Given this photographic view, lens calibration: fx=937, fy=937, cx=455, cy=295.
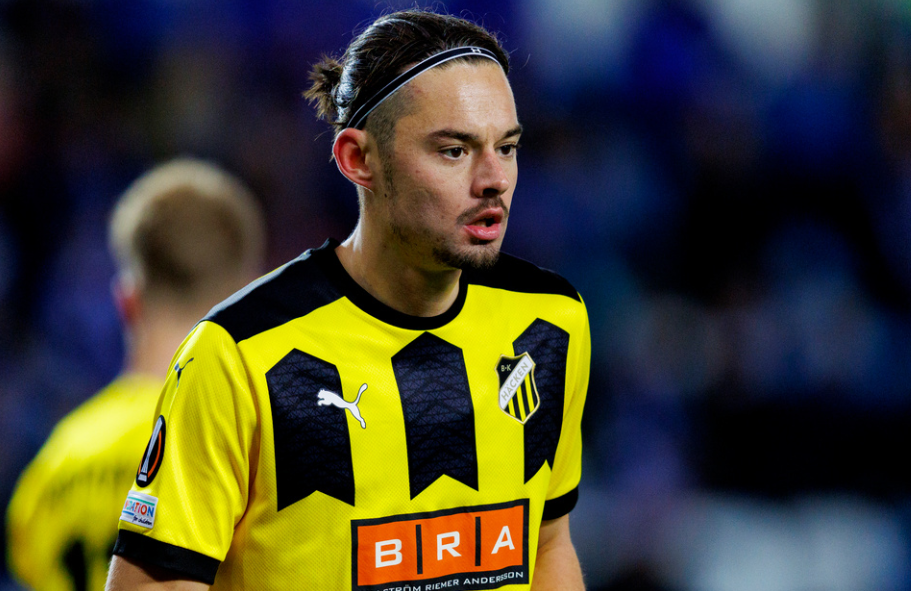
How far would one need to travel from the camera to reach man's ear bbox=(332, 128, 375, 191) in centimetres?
197

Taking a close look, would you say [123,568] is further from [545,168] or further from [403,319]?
[545,168]

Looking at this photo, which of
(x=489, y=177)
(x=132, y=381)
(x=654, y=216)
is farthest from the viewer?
(x=654, y=216)

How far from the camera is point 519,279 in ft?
7.34

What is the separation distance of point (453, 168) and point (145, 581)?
0.97m

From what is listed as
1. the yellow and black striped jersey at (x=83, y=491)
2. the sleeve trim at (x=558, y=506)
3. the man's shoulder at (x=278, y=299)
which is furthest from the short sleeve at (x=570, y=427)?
the yellow and black striped jersey at (x=83, y=491)

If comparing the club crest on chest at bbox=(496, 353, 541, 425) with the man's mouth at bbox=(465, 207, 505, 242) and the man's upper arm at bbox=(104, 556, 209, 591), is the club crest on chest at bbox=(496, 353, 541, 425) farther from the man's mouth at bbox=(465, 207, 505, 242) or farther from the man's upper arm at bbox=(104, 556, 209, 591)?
the man's upper arm at bbox=(104, 556, 209, 591)

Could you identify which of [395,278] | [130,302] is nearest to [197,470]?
[395,278]

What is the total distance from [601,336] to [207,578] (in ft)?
13.5

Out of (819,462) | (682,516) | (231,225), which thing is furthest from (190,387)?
(819,462)

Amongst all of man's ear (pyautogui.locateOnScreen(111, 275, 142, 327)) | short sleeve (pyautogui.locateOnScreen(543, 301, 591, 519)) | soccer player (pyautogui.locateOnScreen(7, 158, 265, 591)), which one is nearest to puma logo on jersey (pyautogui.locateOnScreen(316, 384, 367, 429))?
short sleeve (pyautogui.locateOnScreen(543, 301, 591, 519))

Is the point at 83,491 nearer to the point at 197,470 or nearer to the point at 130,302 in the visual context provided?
the point at 130,302

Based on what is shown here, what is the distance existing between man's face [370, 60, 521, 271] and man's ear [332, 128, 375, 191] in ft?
0.26

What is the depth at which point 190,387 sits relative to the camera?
1.75 meters

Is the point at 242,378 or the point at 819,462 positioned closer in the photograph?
the point at 242,378
